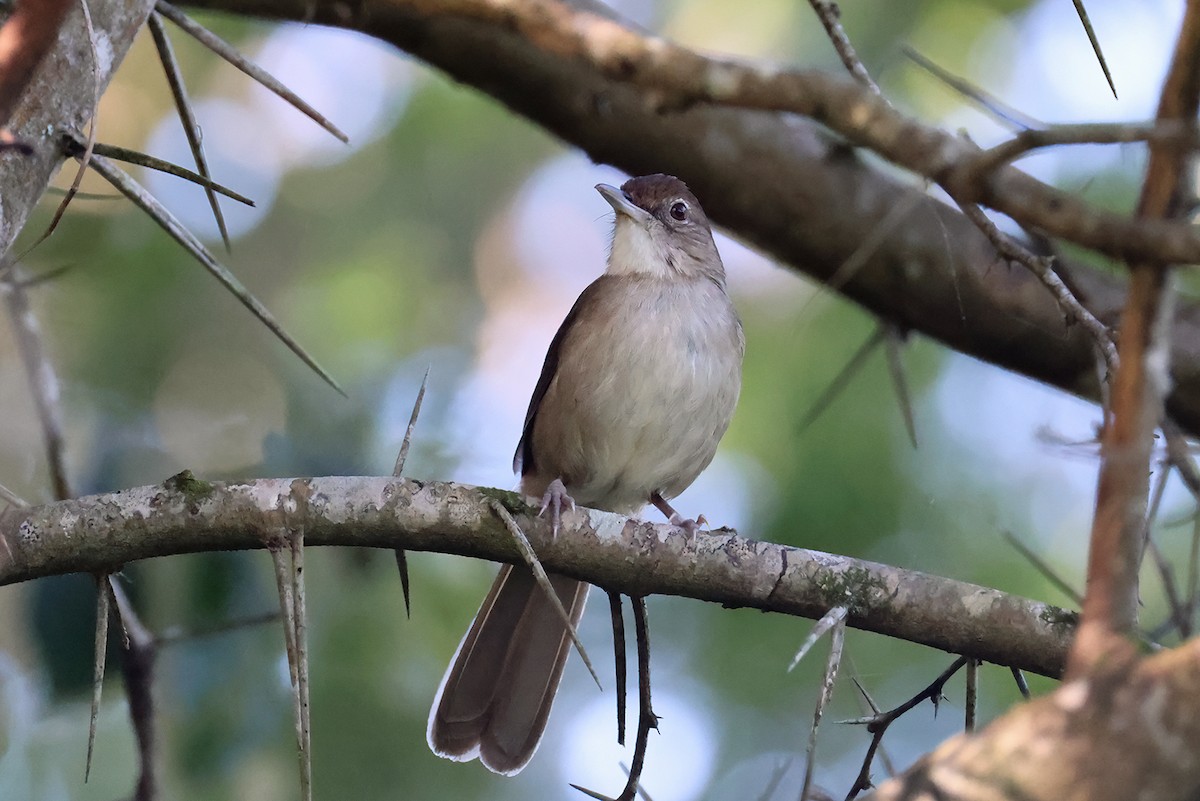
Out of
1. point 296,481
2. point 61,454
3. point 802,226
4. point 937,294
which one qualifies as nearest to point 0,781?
point 61,454

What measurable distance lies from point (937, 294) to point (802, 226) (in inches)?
24.3

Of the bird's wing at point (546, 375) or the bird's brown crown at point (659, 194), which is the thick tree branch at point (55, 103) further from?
the bird's brown crown at point (659, 194)

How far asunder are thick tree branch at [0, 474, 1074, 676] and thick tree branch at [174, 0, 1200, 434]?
2123mm

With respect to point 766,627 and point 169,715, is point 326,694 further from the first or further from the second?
point 766,627

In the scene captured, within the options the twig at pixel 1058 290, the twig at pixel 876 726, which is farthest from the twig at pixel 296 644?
the twig at pixel 1058 290

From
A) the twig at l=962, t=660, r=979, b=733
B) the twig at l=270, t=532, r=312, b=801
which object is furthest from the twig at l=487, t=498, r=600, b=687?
the twig at l=962, t=660, r=979, b=733

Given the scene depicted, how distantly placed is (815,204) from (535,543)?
2445mm

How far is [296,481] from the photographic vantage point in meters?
3.16

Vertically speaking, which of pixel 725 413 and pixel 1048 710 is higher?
pixel 725 413

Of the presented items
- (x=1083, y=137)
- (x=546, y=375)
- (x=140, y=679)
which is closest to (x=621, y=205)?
(x=546, y=375)

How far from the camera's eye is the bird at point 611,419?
4.88 m

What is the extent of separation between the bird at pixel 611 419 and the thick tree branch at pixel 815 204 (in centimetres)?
56

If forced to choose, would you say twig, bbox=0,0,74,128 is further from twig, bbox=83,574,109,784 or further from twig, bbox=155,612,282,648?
twig, bbox=155,612,282,648

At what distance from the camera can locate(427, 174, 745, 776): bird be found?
4879 millimetres
